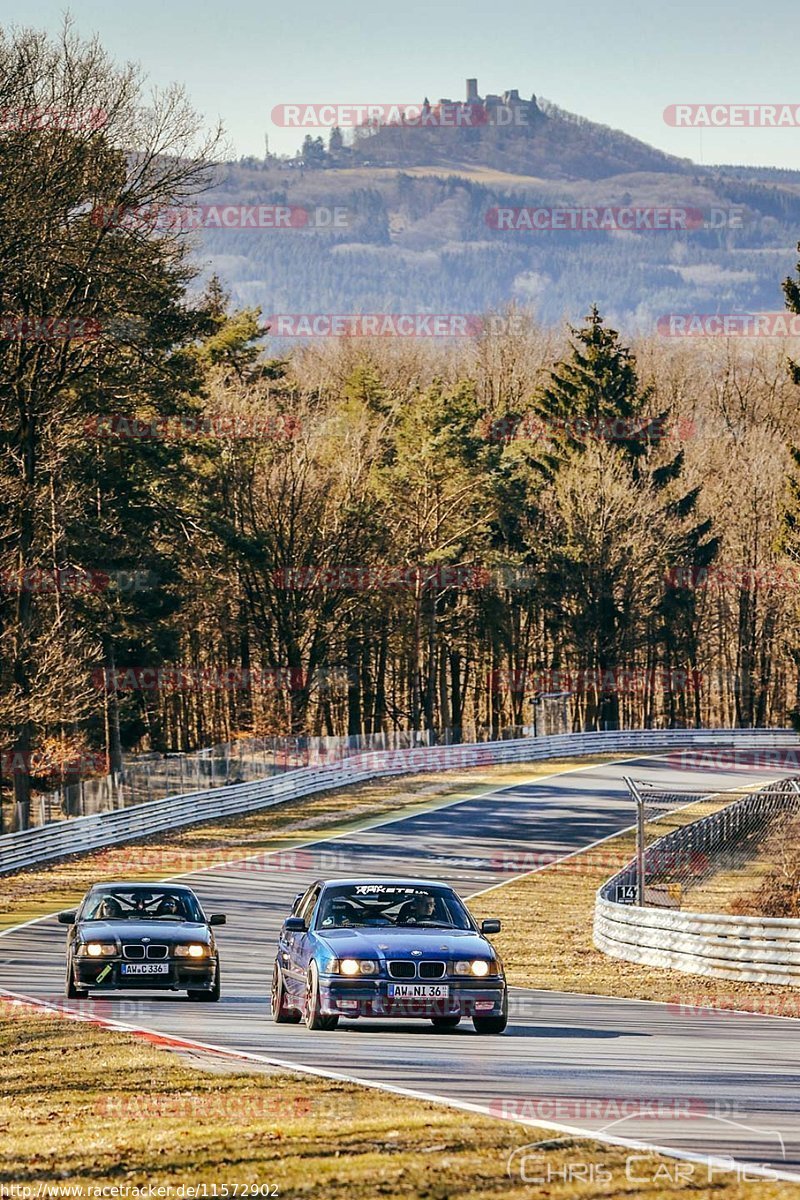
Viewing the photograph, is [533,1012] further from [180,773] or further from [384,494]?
[384,494]

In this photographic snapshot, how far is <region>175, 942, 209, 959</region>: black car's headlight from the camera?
65.4 feet

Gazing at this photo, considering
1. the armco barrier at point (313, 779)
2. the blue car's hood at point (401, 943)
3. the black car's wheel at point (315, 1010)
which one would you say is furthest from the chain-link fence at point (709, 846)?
the black car's wheel at point (315, 1010)

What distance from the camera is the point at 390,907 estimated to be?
57.8ft

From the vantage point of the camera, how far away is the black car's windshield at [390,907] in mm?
17375

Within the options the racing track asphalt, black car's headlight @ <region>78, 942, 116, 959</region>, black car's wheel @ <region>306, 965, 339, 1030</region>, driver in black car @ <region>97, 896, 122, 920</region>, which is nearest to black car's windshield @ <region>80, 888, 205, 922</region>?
driver in black car @ <region>97, 896, 122, 920</region>

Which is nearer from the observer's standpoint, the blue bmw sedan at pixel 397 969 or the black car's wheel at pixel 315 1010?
the blue bmw sedan at pixel 397 969

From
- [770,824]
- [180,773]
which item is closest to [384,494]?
[180,773]

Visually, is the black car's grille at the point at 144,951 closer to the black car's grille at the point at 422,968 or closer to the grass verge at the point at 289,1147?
the black car's grille at the point at 422,968

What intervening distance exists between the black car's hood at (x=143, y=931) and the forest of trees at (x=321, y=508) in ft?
77.2

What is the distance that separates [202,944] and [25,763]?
27.8 metres

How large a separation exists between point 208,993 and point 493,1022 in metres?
4.88

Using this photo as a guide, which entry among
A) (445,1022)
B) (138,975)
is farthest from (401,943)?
(138,975)

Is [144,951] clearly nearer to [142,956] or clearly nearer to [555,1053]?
[142,956]

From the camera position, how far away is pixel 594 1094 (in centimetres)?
1219
